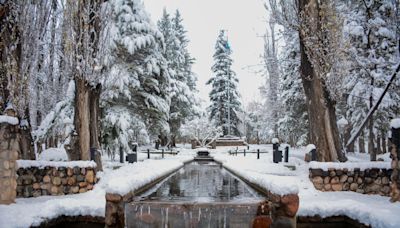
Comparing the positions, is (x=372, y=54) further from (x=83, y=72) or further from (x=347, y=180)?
(x=83, y=72)

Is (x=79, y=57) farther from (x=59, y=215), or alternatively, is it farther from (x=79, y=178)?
(x=59, y=215)

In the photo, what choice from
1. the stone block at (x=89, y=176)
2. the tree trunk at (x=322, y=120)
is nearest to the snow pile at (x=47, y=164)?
the stone block at (x=89, y=176)

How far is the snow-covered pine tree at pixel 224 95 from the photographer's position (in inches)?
1563

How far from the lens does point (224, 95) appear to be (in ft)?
130

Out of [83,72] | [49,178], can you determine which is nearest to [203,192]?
[49,178]

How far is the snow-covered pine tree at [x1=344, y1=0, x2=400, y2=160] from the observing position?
15.1 meters

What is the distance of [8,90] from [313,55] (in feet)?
31.2

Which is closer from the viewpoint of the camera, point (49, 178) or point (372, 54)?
point (49, 178)

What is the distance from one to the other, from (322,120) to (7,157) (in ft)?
28.7

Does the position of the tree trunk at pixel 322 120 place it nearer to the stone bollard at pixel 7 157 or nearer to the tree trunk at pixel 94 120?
the tree trunk at pixel 94 120

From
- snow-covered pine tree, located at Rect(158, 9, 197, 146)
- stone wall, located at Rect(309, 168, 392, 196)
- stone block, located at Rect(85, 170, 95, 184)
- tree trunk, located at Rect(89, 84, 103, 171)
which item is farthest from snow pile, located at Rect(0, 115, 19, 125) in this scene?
snow-covered pine tree, located at Rect(158, 9, 197, 146)

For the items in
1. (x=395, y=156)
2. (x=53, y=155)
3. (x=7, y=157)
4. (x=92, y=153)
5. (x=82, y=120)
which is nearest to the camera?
(x=7, y=157)

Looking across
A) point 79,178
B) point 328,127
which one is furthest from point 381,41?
point 79,178

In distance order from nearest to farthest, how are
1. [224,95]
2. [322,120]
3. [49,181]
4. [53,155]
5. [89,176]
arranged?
[49,181] → [89,176] → [322,120] → [53,155] → [224,95]
